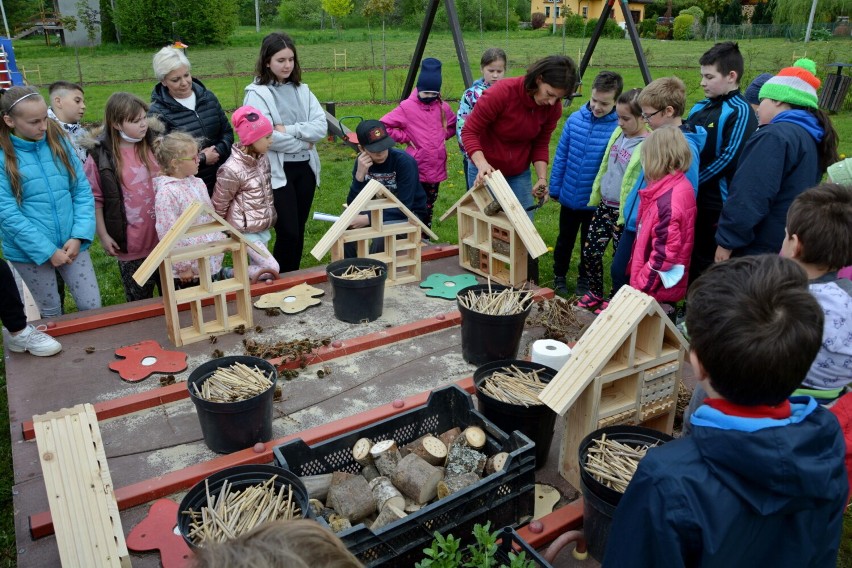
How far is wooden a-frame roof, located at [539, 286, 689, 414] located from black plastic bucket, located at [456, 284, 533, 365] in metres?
0.95

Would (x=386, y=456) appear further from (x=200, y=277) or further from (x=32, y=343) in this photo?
(x=32, y=343)

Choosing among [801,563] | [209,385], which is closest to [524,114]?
[209,385]

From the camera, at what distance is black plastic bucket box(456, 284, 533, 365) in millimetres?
3879

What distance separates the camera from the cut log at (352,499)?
2.77 m

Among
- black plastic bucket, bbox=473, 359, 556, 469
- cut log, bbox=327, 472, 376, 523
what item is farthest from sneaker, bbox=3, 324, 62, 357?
black plastic bucket, bbox=473, 359, 556, 469

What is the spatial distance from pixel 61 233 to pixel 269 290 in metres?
1.49

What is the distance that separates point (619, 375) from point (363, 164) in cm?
317

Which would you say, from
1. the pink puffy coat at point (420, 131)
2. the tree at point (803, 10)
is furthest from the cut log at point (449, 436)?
the tree at point (803, 10)

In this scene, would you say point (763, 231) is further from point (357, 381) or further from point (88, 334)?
point (88, 334)

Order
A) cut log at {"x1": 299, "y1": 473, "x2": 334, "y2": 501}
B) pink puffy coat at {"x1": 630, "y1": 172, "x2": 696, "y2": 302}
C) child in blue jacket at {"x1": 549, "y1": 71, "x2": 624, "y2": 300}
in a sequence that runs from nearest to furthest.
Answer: cut log at {"x1": 299, "y1": 473, "x2": 334, "y2": 501} < pink puffy coat at {"x1": 630, "y1": 172, "x2": 696, "y2": 302} < child in blue jacket at {"x1": 549, "y1": 71, "x2": 624, "y2": 300}

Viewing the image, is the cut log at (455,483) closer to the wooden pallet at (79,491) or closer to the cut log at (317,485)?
the cut log at (317,485)

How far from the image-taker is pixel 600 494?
2496 millimetres

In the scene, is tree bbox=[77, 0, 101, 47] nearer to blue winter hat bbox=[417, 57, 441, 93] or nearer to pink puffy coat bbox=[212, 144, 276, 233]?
blue winter hat bbox=[417, 57, 441, 93]

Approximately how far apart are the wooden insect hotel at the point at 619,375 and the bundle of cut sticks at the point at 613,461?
6.6 inches
